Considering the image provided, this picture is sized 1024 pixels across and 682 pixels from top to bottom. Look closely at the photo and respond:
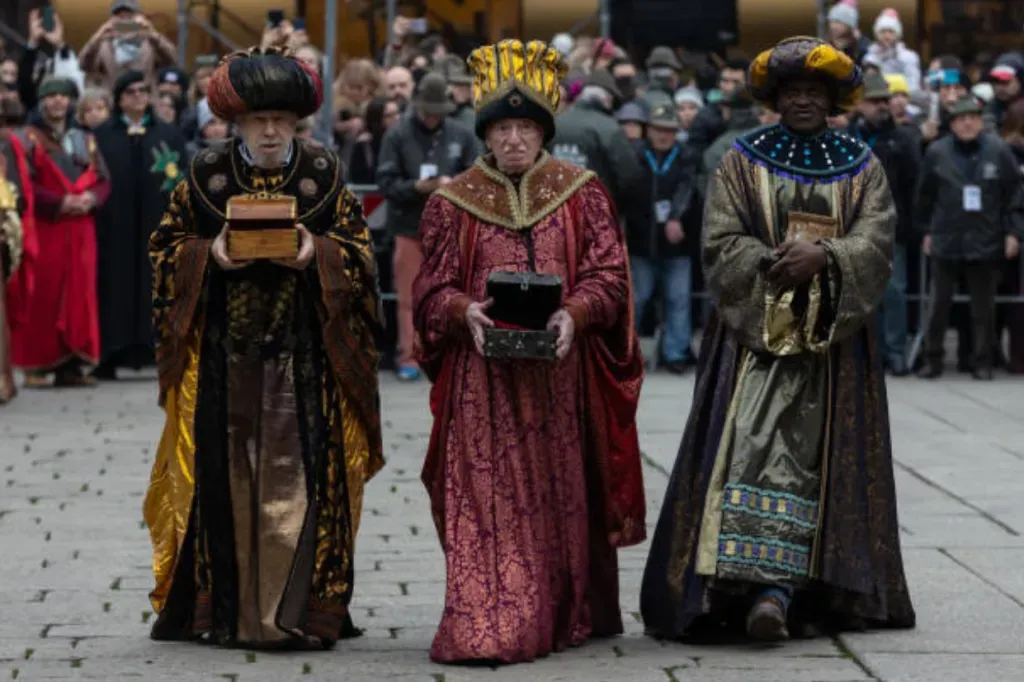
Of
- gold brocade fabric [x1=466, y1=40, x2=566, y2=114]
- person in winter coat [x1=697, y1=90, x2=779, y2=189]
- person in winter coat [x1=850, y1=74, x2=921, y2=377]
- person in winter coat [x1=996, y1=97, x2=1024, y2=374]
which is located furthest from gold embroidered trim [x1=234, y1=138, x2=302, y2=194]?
person in winter coat [x1=996, y1=97, x2=1024, y2=374]

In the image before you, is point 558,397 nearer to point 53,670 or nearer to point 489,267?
point 489,267

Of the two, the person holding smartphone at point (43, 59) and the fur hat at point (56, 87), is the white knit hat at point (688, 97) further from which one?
the fur hat at point (56, 87)

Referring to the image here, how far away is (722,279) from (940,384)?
8479mm

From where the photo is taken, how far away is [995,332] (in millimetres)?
17031

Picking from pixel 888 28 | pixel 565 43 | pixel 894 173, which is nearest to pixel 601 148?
pixel 894 173

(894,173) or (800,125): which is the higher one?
(800,125)

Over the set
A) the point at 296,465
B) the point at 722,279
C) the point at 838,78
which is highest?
the point at 838,78

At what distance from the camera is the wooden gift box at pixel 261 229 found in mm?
7676

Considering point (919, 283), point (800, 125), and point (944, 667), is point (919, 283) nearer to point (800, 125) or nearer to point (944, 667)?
point (800, 125)

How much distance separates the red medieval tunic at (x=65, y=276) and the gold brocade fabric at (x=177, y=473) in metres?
7.89

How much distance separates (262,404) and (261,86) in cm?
99

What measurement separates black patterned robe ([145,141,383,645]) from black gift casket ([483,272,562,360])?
0.59 metres

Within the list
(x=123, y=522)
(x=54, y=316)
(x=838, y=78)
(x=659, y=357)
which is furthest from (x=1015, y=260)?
(x=838, y=78)

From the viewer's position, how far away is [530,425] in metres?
7.73
